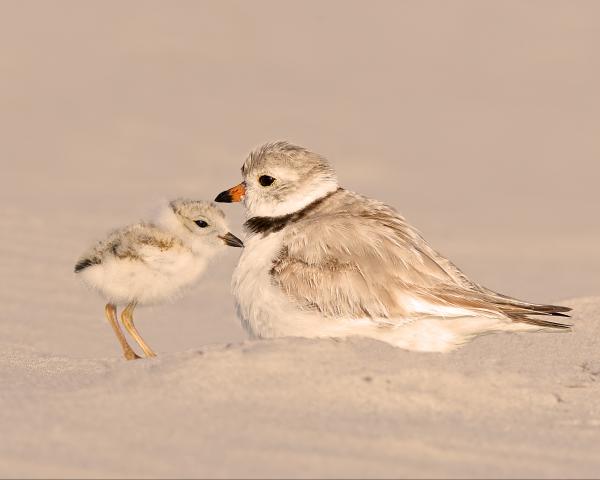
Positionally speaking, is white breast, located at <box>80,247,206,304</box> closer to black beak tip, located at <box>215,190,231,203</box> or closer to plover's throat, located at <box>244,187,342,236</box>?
black beak tip, located at <box>215,190,231,203</box>

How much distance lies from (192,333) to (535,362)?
3.25 metres

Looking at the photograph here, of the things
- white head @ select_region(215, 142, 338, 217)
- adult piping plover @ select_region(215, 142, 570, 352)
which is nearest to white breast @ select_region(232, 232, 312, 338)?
adult piping plover @ select_region(215, 142, 570, 352)

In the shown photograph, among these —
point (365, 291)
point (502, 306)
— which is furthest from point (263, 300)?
point (502, 306)

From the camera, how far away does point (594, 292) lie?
9.77 m

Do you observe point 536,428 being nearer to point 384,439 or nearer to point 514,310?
point 384,439

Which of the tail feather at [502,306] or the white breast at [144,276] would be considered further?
the white breast at [144,276]

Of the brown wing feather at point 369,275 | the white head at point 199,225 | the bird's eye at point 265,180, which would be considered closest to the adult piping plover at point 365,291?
the brown wing feather at point 369,275

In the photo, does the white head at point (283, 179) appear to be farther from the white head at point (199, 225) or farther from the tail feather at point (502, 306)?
the tail feather at point (502, 306)

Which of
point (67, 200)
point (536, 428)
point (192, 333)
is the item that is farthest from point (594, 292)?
point (536, 428)

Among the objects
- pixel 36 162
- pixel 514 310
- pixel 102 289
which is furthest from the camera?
pixel 36 162

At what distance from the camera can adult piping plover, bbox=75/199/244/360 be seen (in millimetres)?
6645

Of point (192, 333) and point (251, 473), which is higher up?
point (192, 333)

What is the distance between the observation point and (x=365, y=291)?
5.64 m

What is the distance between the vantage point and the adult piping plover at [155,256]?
6645mm
